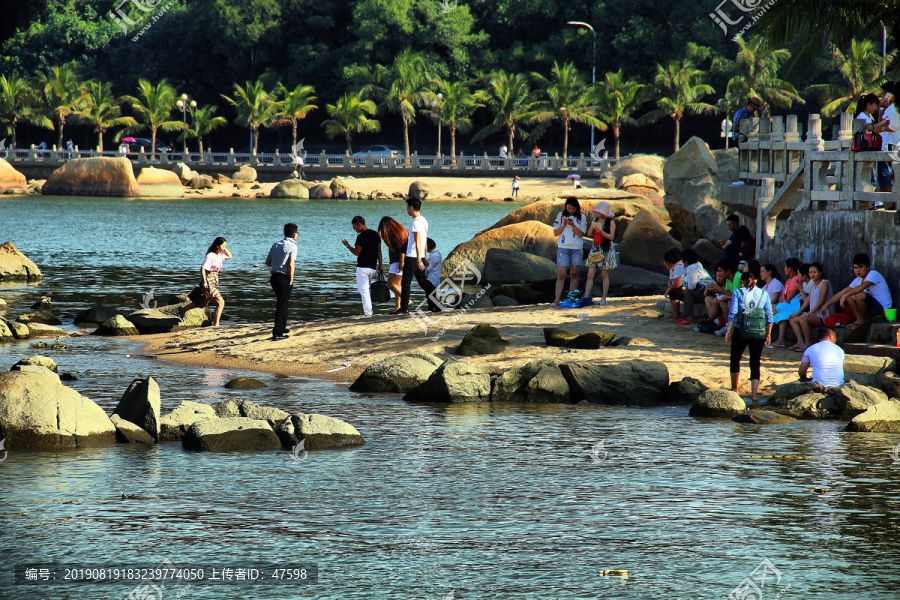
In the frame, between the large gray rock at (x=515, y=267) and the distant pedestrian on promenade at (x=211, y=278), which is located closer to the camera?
the distant pedestrian on promenade at (x=211, y=278)

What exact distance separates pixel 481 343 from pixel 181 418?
17.3 feet

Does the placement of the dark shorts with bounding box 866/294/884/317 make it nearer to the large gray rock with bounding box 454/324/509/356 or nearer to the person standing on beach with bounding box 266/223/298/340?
the large gray rock with bounding box 454/324/509/356

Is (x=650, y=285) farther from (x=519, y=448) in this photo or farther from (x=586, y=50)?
(x=586, y=50)

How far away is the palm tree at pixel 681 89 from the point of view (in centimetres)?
6444

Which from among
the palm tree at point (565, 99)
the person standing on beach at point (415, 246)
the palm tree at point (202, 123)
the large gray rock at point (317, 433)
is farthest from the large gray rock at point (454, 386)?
the palm tree at point (202, 123)

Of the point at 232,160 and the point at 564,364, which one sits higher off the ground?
the point at 232,160

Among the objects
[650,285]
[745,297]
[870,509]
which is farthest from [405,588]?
[650,285]

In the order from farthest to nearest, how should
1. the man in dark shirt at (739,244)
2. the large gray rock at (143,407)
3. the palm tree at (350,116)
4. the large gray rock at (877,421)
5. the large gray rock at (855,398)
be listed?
the palm tree at (350,116), the man in dark shirt at (739,244), the large gray rock at (855,398), the large gray rock at (877,421), the large gray rock at (143,407)

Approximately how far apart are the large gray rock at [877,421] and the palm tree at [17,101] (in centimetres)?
7485

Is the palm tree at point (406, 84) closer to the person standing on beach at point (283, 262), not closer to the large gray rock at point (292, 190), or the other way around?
the large gray rock at point (292, 190)

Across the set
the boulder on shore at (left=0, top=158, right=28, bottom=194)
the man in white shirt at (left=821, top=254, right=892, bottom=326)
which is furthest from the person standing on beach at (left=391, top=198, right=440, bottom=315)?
the boulder on shore at (left=0, top=158, right=28, bottom=194)

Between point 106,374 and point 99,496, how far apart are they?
260 inches

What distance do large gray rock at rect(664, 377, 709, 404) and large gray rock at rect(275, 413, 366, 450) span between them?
14.8 feet

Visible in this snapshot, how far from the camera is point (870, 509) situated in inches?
357
